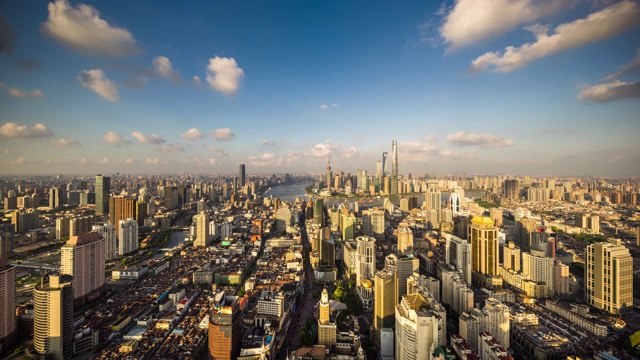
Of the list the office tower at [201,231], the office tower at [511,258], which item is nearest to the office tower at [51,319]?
the office tower at [201,231]

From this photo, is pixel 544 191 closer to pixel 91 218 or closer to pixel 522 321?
pixel 522 321

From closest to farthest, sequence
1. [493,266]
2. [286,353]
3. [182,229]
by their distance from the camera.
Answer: [286,353] → [493,266] → [182,229]

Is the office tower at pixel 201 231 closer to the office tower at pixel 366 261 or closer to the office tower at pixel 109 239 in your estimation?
the office tower at pixel 109 239

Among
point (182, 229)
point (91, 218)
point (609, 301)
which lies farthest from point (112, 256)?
point (609, 301)

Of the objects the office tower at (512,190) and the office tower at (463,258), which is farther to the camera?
the office tower at (512,190)

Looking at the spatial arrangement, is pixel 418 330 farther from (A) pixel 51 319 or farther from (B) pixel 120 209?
(B) pixel 120 209

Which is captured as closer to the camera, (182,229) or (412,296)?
(412,296)
